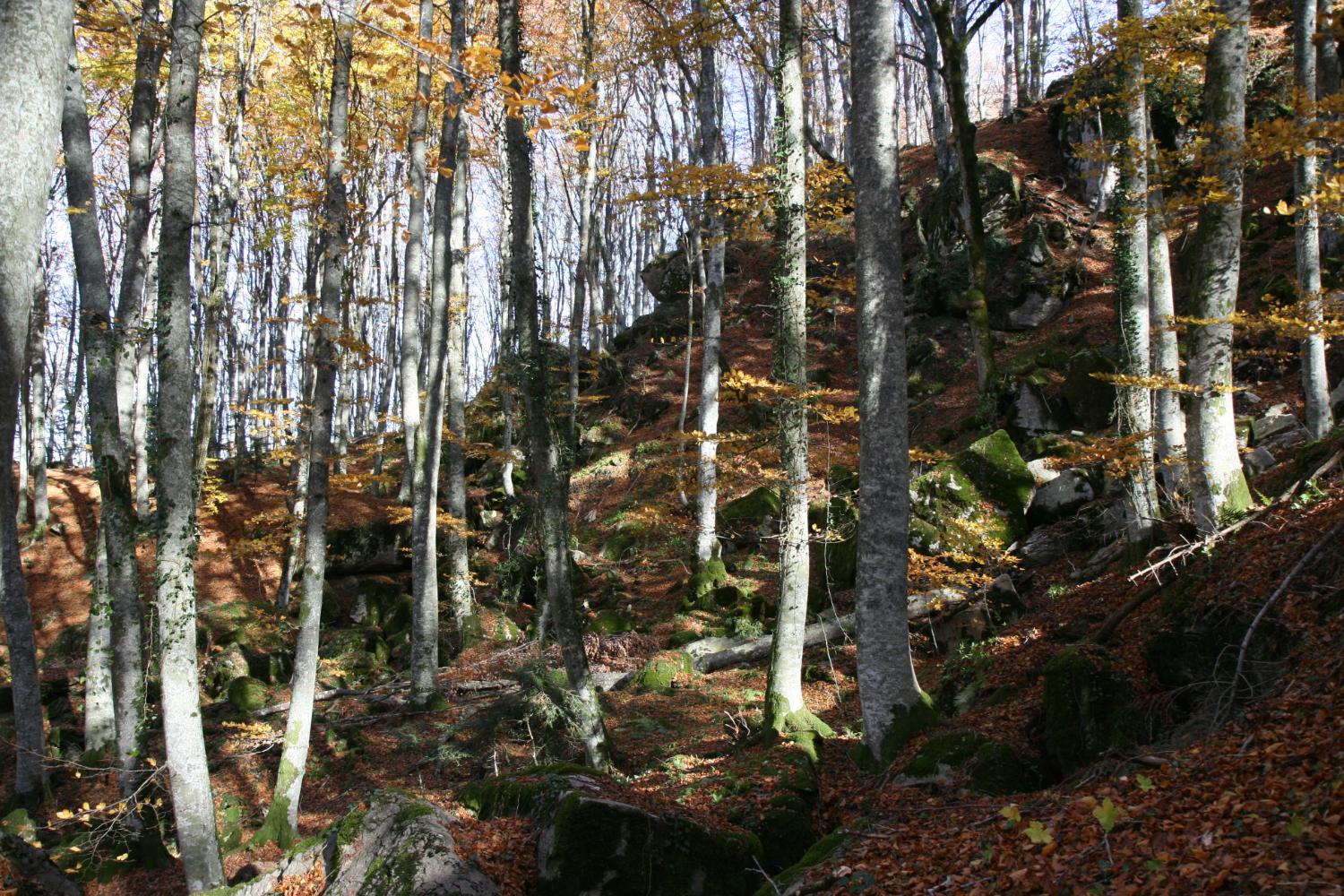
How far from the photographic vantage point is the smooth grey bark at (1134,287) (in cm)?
843

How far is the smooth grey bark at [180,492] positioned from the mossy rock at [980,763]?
6007mm

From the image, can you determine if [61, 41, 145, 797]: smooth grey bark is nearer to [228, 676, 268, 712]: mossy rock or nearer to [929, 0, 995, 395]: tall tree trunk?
[228, 676, 268, 712]: mossy rock

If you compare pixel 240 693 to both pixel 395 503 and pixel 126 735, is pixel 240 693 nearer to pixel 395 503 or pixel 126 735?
pixel 126 735

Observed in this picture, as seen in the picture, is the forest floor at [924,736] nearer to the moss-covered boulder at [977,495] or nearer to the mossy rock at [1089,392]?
the moss-covered boulder at [977,495]

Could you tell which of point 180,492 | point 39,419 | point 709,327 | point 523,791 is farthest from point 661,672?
point 39,419

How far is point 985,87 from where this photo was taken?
154 feet

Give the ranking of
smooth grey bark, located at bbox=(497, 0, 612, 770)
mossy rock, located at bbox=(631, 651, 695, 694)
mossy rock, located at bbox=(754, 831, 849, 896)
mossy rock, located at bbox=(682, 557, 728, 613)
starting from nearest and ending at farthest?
mossy rock, located at bbox=(754, 831, 849, 896) < smooth grey bark, located at bbox=(497, 0, 612, 770) < mossy rock, located at bbox=(631, 651, 695, 694) < mossy rock, located at bbox=(682, 557, 728, 613)

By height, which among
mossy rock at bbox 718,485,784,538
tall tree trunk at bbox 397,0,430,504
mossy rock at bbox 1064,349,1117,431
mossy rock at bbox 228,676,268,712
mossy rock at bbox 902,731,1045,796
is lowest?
mossy rock at bbox 228,676,268,712

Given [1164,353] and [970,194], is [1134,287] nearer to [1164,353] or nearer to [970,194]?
[1164,353]

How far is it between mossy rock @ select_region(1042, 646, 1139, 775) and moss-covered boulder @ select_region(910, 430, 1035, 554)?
4.91 m

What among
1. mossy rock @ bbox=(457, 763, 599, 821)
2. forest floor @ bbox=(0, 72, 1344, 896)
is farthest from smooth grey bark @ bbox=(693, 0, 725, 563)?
mossy rock @ bbox=(457, 763, 599, 821)

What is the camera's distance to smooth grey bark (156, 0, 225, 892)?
662 cm

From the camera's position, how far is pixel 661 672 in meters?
11.7

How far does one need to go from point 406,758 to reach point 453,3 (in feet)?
36.4
